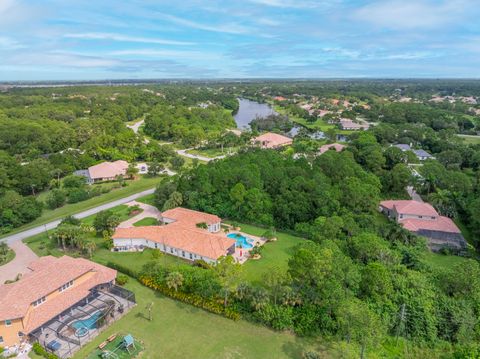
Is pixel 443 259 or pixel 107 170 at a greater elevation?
pixel 107 170

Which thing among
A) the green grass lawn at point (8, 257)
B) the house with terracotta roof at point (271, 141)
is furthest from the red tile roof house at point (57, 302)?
the house with terracotta roof at point (271, 141)

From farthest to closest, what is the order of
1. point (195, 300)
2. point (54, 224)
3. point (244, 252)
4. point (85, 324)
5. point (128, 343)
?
point (54, 224) → point (244, 252) → point (195, 300) → point (85, 324) → point (128, 343)

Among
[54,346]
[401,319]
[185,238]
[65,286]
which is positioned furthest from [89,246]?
[401,319]

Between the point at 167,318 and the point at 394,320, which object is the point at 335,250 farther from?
the point at 167,318

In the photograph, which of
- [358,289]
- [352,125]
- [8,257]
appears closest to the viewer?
[358,289]

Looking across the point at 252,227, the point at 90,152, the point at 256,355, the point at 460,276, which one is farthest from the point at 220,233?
the point at 90,152

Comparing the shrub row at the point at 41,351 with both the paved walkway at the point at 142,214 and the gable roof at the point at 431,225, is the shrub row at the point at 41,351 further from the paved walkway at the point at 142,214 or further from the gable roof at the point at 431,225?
the gable roof at the point at 431,225

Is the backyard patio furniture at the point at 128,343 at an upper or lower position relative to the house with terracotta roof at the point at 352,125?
lower

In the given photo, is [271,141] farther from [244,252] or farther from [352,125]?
[244,252]
